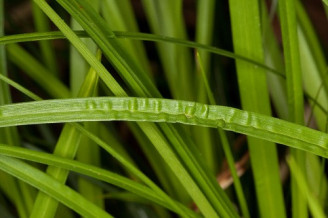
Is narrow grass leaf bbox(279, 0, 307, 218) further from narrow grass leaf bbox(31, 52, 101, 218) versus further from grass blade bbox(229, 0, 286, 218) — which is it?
narrow grass leaf bbox(31, 52, 101, 218)

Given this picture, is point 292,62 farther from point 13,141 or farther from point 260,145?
point 13,141

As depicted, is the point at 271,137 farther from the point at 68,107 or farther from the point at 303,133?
the point at 68,107

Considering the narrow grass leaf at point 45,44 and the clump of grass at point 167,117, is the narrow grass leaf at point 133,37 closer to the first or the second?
the clump of grass at point 167,117

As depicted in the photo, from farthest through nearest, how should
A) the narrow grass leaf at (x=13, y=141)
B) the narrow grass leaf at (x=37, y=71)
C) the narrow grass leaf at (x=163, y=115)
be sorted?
1. the narrow grass leaf at (x=37, y=71)
2. the narrow grass leaf at (x=13, y=141)
3. the narrow grass leaf at (x=163, y=115)

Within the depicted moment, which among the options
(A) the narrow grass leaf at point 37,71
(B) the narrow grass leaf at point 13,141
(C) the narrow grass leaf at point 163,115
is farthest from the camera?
(A) the narrow grass leaf at point 37,71

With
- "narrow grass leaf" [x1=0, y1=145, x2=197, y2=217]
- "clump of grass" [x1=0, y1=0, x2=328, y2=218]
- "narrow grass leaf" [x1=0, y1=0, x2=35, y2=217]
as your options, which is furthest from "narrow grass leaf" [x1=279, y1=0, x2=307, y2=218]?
"narrow grass leaf" [x1=0, y1=0, x2=35, y2=217]

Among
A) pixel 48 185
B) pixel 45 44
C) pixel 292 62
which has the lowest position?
pixel 48 185

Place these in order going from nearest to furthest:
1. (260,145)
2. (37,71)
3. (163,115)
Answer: (163,115)
(260,145)
(37,71)

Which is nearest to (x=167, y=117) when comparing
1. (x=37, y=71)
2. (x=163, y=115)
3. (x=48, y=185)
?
(x=163, y=115)

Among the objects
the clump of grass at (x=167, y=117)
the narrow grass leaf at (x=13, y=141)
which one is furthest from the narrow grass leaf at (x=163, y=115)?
the narrow grass leaf at (x=13, y=141)
